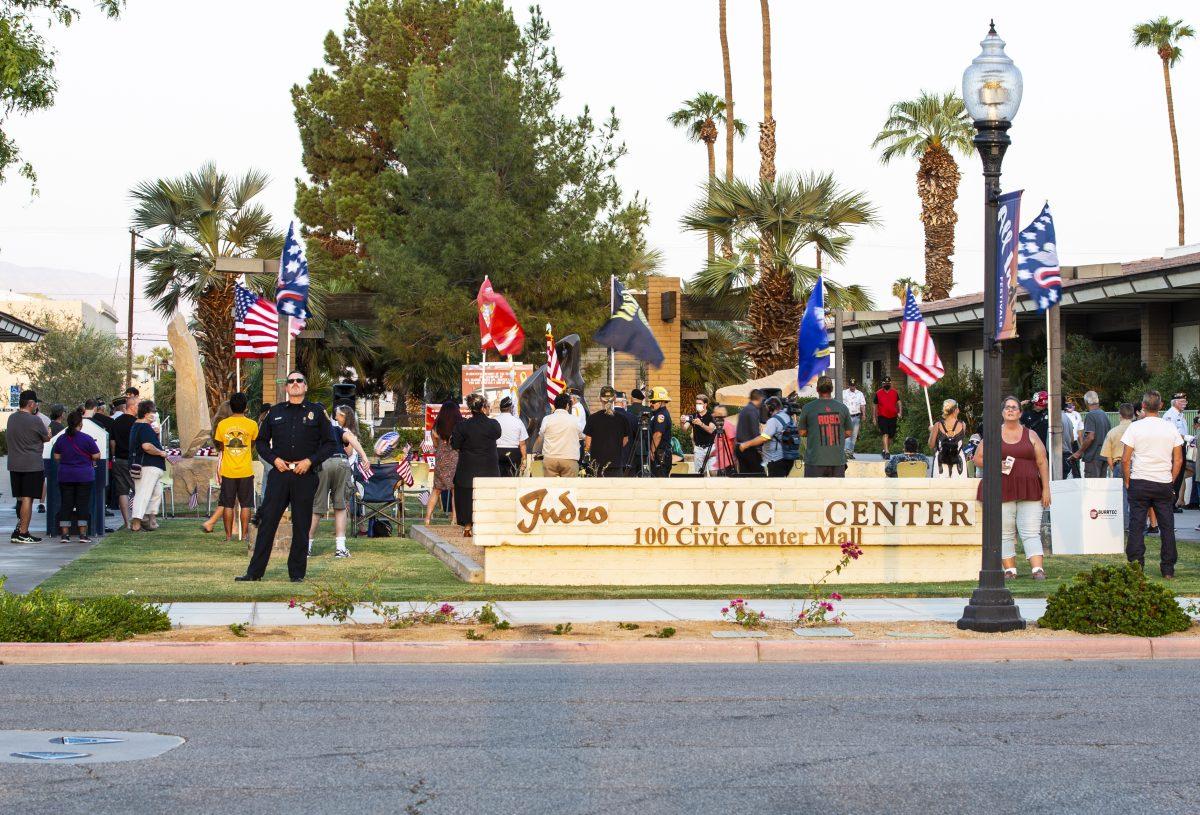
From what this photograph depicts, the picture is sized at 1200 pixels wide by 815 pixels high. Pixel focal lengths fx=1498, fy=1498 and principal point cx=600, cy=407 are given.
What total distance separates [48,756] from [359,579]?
7910 mm

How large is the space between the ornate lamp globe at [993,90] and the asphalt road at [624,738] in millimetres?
4335

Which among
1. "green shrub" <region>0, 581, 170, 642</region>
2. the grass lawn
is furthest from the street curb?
the grass lawn

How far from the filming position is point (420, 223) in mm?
39562

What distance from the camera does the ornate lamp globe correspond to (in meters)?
11.9

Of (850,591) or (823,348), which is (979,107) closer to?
(850,591)

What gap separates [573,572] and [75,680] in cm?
598

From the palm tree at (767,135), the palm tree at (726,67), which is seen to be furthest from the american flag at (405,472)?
the palm tree at (726,67)

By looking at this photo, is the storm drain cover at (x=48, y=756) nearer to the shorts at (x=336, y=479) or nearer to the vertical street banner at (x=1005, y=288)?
the vertical street banner at (x=1005, y=288)

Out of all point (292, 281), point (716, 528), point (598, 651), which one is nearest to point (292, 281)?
point (292, 281)

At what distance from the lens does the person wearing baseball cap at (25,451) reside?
19.1 metres

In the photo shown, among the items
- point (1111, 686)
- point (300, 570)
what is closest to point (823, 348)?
point (300, 570)

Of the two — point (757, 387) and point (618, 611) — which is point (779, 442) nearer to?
point (618, 611)

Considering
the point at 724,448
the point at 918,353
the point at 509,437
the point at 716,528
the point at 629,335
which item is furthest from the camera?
the point at 629,335

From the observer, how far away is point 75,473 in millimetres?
18828
